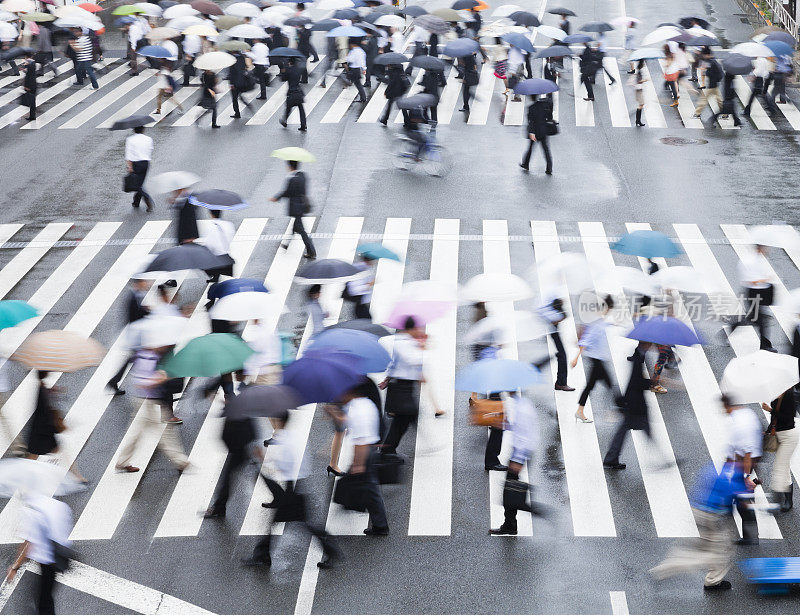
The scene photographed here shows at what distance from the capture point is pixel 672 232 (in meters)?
16.8

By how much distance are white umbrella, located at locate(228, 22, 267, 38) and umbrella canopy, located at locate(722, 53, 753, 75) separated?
37.9 ft

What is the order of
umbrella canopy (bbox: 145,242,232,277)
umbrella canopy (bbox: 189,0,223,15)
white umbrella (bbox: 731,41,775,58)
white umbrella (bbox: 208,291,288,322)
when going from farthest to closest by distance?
umbrella canopy (bbox: 189,0,223,15) → white umbrella (bbox: 731,41,775,58) → umbrella canopy (bbox: 145,242,232,277) → white umbrella (bbox: 208,291,288,322)

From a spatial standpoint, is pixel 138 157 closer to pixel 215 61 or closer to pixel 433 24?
pixel 215 61

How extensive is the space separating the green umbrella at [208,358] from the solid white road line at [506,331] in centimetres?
272

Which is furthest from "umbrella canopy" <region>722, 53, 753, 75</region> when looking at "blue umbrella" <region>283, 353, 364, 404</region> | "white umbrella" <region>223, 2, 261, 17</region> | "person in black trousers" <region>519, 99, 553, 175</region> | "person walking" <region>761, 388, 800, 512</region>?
"blue umbrella" <region>283, 353, 364, 404</region>

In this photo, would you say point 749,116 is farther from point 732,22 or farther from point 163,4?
point 163,4

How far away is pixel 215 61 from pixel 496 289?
1359cm

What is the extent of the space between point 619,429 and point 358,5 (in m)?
21.9

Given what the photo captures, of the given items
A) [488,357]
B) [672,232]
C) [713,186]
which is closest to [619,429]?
[488,357]

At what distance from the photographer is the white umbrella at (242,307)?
35.0ft

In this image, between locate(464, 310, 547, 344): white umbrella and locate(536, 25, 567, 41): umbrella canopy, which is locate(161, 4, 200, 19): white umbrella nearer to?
locate(536, 25, 567, 41): umbrella canopy

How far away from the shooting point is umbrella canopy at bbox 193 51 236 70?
73.1 ft

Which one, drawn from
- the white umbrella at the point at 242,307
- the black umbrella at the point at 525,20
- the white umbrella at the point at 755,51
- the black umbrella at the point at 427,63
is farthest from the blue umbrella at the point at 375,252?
the black umbrella at the point at 525,20

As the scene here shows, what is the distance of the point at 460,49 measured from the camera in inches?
950
